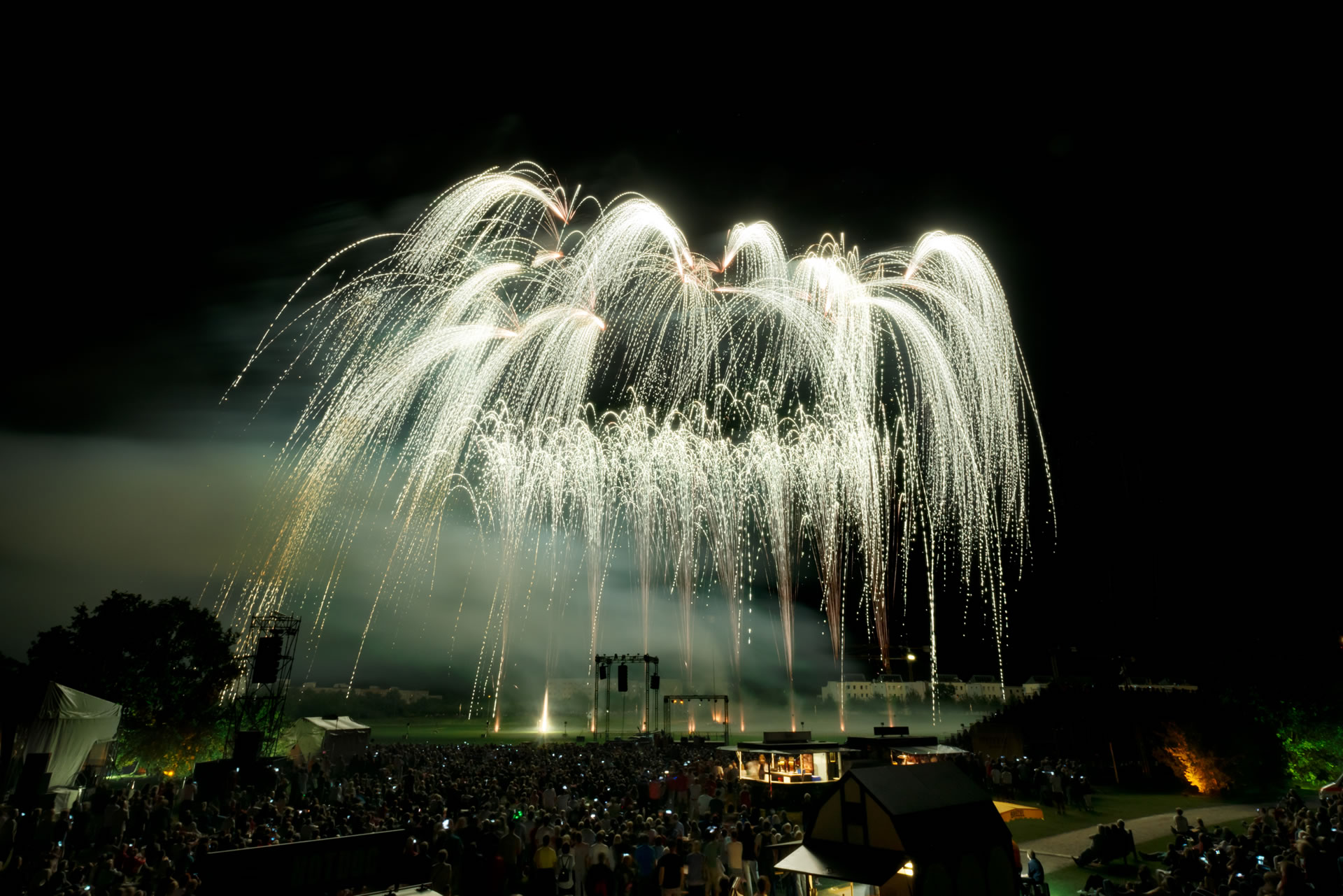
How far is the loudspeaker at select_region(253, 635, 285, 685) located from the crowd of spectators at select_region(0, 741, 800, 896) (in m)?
3.30

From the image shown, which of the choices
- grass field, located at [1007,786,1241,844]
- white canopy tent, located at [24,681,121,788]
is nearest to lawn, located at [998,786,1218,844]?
grass field, located at [1007,786,1241,844]

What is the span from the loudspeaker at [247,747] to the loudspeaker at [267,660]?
226 cm

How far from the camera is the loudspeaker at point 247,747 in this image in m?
19.5

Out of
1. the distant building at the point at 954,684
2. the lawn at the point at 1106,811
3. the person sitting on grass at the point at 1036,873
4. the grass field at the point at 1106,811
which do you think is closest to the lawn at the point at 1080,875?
the person sitting on grass at the point at 1036,873

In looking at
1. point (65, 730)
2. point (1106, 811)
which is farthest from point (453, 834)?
point (1106, 811)

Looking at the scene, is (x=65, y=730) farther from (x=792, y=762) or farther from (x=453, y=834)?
(x=792, y=762)

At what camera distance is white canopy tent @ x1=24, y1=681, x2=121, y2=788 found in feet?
54.0

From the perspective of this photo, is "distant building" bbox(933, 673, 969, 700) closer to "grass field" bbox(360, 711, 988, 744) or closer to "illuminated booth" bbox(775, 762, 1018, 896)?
"grass field" bbox(360, 711, 988, 744)

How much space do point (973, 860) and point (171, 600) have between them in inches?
1779

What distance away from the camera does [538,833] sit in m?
10.4

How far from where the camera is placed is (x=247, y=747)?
19750mm

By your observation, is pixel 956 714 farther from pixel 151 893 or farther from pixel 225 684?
pixel 151 893

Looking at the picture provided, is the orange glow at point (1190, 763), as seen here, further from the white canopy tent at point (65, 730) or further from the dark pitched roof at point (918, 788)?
the white canopy tent at point (65, 730)

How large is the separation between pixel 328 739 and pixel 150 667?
13.9m
